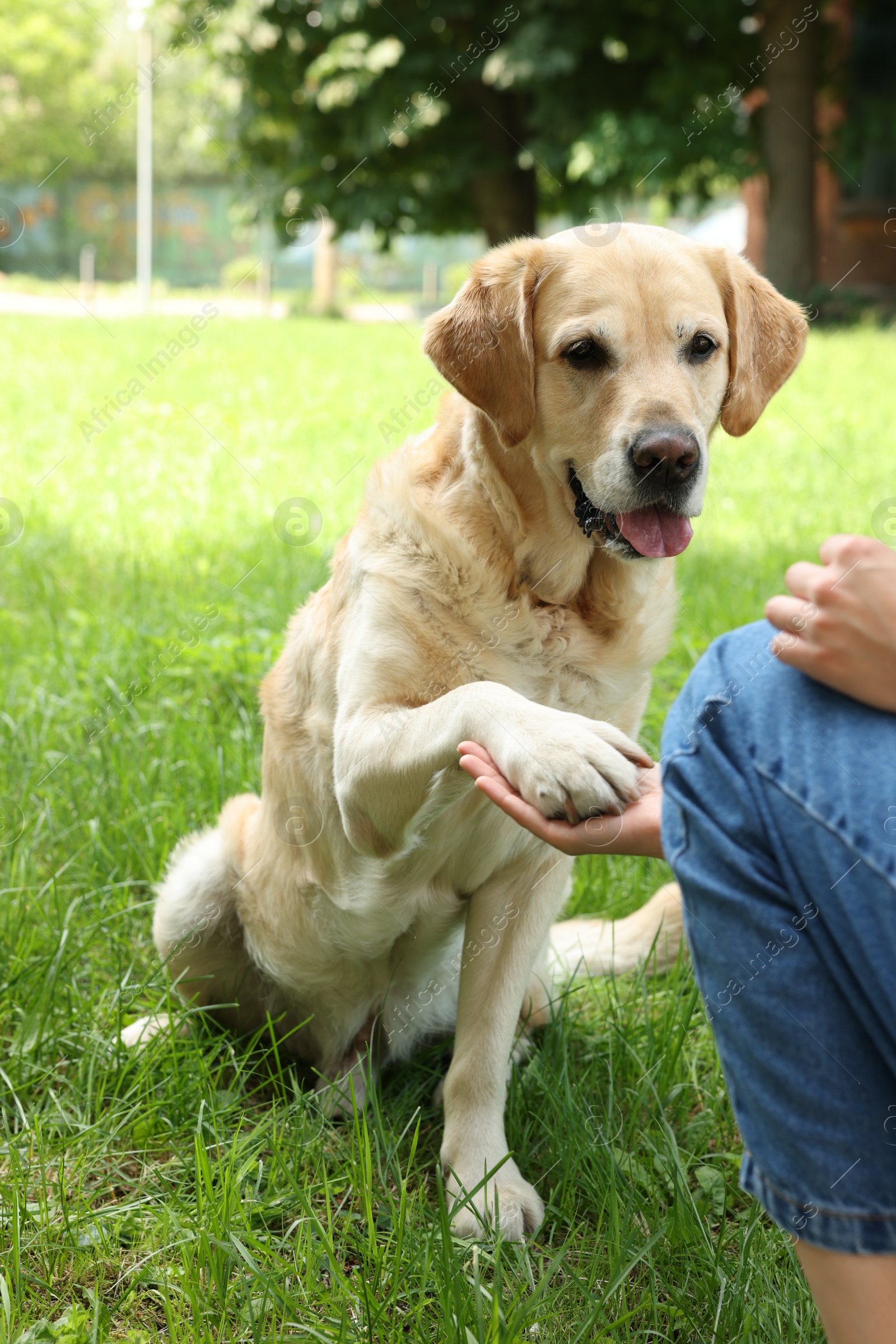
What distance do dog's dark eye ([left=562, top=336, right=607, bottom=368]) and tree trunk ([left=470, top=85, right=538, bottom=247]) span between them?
Answer: 51.3ft

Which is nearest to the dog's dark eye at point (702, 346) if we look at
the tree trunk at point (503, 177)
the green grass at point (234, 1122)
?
the green grass at point (234, 1122)

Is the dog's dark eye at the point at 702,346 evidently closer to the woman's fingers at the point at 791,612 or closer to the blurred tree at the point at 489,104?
the woman's fingers at the point at 791,612

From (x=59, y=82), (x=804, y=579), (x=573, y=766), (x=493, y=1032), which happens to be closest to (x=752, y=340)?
(x=573, y=766)

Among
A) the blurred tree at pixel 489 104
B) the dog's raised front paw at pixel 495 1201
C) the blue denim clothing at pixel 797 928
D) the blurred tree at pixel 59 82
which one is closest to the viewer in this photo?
the blue denim clothing at pixel 797 928

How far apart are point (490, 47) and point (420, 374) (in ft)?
24.2

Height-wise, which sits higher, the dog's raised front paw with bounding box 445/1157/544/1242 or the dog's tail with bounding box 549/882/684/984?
the dog's tail with bounding box 549/882/684/984

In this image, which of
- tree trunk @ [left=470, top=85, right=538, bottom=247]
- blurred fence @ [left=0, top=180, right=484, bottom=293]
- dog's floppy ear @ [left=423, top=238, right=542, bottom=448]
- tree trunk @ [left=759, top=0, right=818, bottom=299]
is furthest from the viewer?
blurred fence @ [left=0, top=180, right=484, bottom=293]

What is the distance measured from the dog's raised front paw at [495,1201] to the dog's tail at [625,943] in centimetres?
58

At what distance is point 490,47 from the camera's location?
14.8 m

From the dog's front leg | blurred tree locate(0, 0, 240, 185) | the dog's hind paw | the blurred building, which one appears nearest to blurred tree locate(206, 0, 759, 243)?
Result: the blurred building

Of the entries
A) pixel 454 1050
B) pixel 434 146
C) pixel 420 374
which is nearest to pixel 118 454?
pixel 420 374

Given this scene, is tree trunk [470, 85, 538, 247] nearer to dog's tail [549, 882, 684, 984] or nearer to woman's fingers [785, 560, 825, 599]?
dog's tail [549, 882, 684, 984]

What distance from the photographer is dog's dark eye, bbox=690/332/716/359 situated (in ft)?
7.47

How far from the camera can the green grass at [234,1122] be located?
5.34ft
